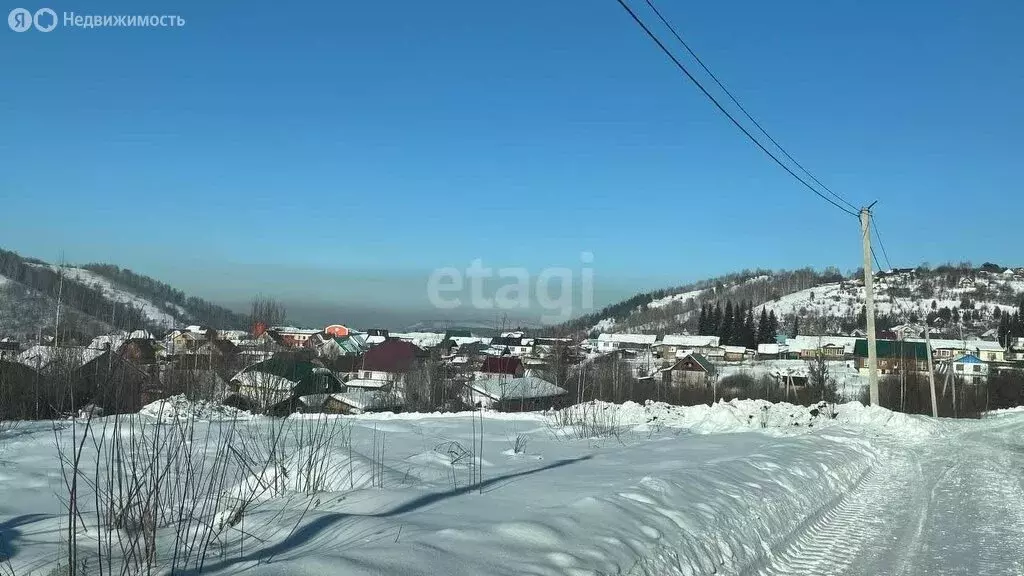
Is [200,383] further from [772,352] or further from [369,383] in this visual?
[772,352]

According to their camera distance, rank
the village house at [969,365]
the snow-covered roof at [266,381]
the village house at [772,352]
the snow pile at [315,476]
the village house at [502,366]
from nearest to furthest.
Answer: the snow pile at [315,476] → the snow-covered roof at [266,381] → the village house at [502,366] → the village house at [969,365] → the village house at [772,352]

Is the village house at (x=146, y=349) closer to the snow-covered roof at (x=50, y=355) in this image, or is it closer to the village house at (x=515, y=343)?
the snow-covered roof at (x=50, y=355)

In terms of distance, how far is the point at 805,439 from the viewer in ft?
44.4

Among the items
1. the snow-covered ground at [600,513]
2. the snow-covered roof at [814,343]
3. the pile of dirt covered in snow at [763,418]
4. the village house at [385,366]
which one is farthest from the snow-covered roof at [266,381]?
the snow-covered roof at [814,343]

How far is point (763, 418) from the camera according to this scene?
63.8ft

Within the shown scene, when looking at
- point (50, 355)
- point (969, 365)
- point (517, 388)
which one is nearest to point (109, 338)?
point (50, 355)

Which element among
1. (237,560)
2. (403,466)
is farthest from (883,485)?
(237,560)

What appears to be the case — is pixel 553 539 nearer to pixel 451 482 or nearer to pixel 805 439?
pixel 451 482

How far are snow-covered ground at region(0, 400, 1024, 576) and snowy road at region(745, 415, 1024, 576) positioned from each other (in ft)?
0.09

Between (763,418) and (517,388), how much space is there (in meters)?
19.2

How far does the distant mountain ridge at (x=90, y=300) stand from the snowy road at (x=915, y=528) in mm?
12741

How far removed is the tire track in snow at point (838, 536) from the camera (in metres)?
5.39

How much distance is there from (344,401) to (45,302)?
55.6ft

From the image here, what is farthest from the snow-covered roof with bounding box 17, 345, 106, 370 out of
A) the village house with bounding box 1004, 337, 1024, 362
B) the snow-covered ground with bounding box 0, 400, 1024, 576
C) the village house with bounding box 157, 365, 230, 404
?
the village house with bounding box 1004, 337, 1024, 362
